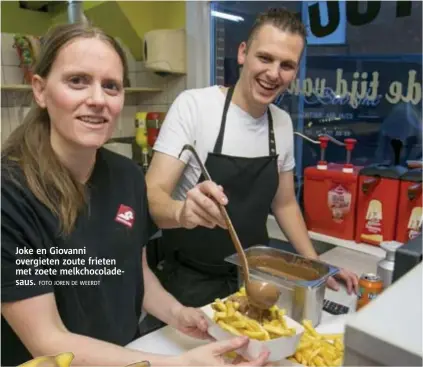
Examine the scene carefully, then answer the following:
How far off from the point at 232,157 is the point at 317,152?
2.97 feet

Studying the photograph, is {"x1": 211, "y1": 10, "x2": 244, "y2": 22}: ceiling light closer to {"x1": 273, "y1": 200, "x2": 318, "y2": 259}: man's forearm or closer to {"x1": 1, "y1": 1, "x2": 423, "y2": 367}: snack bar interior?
{"x1": 1, "y1": 1, "x2": 423, "y2": 367}: snack bar interior

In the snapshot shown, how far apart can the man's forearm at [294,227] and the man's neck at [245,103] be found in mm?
353

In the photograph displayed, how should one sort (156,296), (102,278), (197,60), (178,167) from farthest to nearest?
(197,60), (178,167), (156,296), (102,278)

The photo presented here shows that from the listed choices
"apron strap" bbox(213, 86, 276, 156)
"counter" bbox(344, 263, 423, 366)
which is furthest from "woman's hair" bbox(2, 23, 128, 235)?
"counter" bbox(344, 263, 423, 366)

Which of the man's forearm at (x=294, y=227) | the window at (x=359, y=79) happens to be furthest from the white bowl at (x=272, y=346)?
the window at (x=359, y=79)

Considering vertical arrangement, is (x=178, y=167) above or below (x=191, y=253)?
above

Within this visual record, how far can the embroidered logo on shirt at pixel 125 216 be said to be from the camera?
3.36 feet

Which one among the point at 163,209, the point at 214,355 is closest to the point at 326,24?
the point at 163,209

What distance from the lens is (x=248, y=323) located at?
33.4 inches

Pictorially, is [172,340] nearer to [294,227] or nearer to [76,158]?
[76,158]

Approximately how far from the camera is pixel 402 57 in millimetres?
1855

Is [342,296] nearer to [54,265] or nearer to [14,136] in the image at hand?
[54,265]

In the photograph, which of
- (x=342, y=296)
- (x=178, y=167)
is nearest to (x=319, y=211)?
(x=342, y=296)

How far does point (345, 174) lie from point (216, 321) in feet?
3.62
